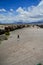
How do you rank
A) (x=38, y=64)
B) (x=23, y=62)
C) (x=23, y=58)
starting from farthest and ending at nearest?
(x=23, y=58)
(x=23, y=62)
(x=38, y=64)

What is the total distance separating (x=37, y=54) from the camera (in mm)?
13430

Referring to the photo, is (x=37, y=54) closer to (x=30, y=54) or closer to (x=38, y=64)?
(x=30, y=54)

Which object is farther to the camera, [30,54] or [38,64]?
[30,54]

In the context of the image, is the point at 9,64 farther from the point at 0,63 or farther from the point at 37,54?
the point at 37,54

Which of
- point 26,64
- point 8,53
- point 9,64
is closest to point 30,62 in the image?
point 26,64

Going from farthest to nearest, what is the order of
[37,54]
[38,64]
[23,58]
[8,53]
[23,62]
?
[8,53], [37,54], [23,58], [23,62], [38,64]

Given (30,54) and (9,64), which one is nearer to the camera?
(9,64)

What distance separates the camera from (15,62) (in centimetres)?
1186

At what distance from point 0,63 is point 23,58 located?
1.84m

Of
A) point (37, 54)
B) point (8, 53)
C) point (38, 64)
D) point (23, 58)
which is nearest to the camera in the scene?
point (38, 64)

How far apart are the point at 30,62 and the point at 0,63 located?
225cm

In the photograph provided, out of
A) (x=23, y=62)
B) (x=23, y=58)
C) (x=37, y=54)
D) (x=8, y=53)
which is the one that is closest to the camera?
Answer: (x=23, y=62)

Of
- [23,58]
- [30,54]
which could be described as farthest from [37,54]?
[23,58]

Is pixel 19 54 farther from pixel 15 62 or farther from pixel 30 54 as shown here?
pixel 15 62
